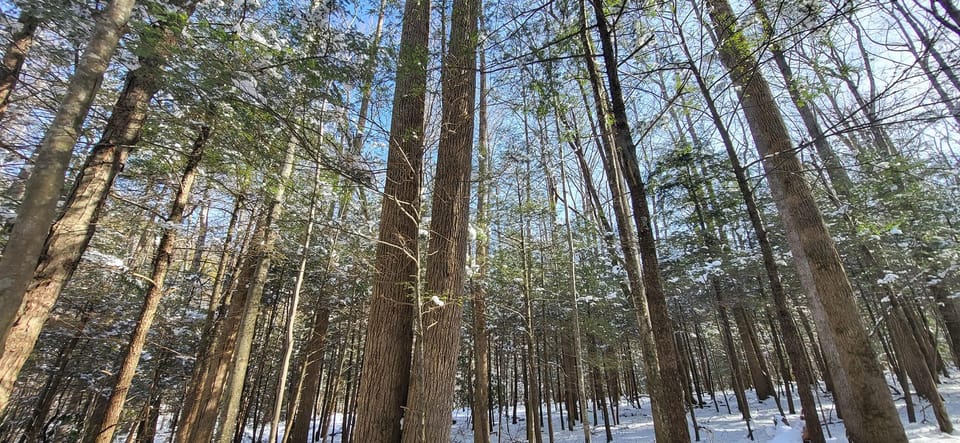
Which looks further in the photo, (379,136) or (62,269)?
(379,136)

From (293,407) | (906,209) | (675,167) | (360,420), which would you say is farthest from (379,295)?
(906,209)

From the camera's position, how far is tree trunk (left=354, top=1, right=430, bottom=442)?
294cm

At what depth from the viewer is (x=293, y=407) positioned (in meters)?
6.75

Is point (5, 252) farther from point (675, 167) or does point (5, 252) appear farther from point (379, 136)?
point (675, 167)

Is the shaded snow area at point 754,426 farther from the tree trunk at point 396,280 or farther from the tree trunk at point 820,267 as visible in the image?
the tree trunk at point 396,280

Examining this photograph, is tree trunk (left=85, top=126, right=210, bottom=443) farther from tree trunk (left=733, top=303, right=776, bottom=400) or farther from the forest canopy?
tree trunk (left=733, top=303, right=776, bottom=400)

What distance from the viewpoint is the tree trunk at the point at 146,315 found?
15.9 feet

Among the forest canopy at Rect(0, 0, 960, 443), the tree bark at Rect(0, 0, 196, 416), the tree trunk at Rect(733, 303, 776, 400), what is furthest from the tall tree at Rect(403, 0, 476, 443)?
the tree trunk at Rect(733, 303, 776, 400)

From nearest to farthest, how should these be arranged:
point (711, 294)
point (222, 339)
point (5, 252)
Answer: point (5, 252) → point (222, 339) → point (711, 294)

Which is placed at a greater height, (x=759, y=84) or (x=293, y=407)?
(x=759, y=84)

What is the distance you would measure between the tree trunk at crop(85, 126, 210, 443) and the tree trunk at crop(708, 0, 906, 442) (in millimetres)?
7251

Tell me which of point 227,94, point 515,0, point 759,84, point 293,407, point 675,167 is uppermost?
point 675,167

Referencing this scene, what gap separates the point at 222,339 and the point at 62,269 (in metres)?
3.69

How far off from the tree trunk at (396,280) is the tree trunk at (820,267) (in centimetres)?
289
